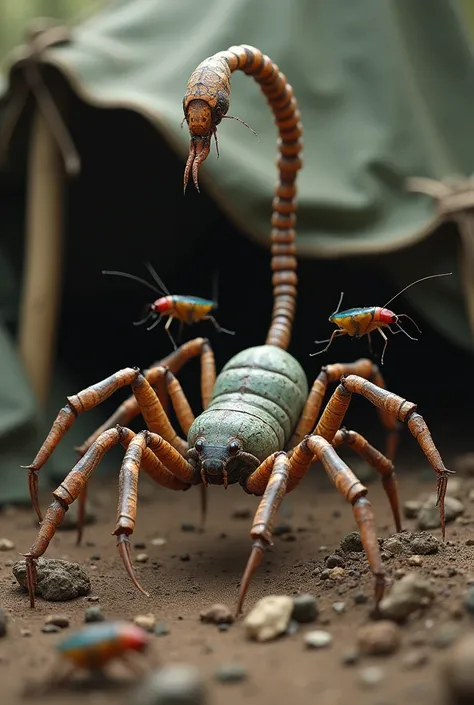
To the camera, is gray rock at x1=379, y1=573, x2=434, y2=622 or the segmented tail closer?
gray rock at x1=379, y1=573, x2=434, y2=622

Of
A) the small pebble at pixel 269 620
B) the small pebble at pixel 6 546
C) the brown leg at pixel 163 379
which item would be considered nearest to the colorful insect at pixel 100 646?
the small pebble at pixel 269 620

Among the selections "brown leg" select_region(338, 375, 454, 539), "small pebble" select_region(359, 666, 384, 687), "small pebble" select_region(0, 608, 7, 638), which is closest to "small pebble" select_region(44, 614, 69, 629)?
"small pebble" select_region(0, 608, 7, 638)

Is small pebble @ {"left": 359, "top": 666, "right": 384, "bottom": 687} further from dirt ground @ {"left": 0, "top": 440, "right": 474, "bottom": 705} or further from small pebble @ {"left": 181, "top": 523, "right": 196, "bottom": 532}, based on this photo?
small pebble @ {"left": 181, "top": 523, "right": 196, "bottom": 532}

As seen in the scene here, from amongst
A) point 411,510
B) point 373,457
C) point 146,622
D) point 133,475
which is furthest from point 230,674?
point 411,510

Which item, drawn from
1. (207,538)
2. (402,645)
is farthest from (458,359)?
(402,645)

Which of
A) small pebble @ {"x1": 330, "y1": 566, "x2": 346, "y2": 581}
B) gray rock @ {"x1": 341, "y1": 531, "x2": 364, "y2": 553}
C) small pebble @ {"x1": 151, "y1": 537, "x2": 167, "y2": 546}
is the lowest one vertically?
small pebble @ {"x1": 151, "y1": 537, "x2": 167, "y2": 546}

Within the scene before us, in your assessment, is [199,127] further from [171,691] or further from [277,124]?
[171,691]

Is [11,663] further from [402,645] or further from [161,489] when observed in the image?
[161,489]
